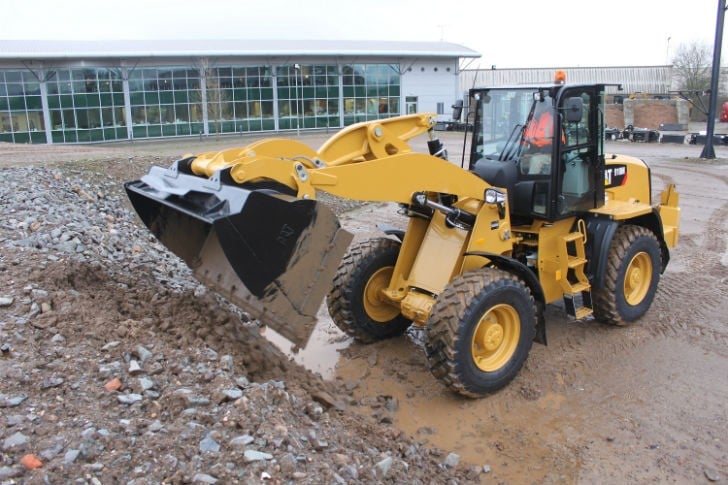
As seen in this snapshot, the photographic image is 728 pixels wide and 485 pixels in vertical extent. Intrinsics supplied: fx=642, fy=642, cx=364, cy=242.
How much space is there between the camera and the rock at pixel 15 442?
3201mm

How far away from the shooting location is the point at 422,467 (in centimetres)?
416

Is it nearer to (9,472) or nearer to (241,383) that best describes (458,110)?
(241,383)

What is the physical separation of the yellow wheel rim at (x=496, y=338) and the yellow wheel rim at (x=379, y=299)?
1.20 metres

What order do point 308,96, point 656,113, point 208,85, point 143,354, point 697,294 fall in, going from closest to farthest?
1. point 143,354
2. point 697,294
3. point 208,85
4. point 308,96
5. point 656,113

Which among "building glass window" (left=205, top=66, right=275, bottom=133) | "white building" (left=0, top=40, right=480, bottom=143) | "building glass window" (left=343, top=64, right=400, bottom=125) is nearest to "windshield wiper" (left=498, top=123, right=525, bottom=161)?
"white building" (left=0, top=40, right=480, bottom=143)

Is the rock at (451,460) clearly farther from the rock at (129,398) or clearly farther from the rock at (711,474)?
the rock at (129,398)

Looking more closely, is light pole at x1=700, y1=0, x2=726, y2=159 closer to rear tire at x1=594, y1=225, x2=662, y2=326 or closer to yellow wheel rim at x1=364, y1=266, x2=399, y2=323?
rear tire at x1=594, y1=225, x2=662, y2=326

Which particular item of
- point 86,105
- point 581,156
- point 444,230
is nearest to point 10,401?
point 444,230

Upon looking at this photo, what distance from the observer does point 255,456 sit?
134 inches

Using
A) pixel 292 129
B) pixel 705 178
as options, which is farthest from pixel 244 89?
pixel 705 178

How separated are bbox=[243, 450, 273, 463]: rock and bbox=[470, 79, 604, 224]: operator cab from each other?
328 centimetres

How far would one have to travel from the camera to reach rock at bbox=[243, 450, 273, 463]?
339 centimetres

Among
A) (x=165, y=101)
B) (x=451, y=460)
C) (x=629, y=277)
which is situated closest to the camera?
(x=451, y=460)

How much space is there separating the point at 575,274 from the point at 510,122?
5.23 feet
